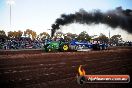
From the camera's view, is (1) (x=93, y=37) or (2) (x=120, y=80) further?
(1) (x=93, y=37)

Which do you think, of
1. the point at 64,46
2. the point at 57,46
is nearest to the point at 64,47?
the point at 64,46

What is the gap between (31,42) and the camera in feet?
103

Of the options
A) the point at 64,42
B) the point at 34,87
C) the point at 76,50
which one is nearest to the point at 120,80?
the point at 34,87

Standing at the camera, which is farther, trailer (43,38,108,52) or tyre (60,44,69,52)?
tyre (60,44,69,52)

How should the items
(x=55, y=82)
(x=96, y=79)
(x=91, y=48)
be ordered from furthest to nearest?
1. (x=91, y=48)
2. (x=55, y=82)
3. (x=96, y=79)

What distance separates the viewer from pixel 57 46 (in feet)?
75.1

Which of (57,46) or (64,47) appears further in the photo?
(64,47)

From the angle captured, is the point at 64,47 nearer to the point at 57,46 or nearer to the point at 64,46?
the point at 64,46

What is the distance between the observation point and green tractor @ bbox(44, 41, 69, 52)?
2256cm

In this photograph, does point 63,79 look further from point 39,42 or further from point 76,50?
point 39,42

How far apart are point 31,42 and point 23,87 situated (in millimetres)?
25108

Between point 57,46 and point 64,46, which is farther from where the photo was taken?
point 64,46

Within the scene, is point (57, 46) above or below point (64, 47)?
above

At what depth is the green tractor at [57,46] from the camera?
22.6m
